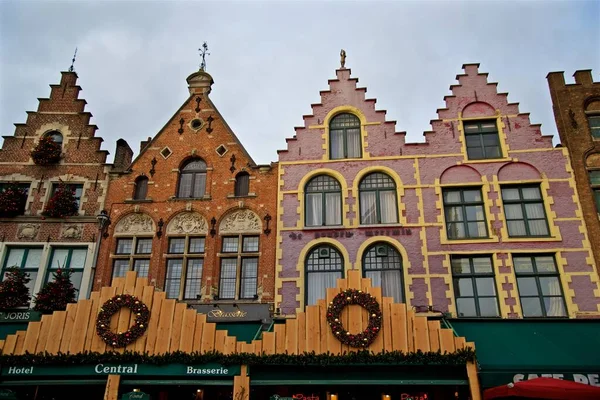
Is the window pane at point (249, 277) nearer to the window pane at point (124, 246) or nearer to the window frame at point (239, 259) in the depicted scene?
the window frame at point (239, 259)

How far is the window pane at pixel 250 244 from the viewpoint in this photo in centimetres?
1670

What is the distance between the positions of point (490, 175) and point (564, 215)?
2568mm

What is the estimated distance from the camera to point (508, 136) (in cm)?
1705

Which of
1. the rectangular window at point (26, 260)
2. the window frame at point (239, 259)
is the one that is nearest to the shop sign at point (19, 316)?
the rectangular window at point (26, 260)

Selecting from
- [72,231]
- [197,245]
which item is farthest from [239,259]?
[72,231]

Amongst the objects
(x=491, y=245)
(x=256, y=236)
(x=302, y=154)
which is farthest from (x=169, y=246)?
(x=491, y=245)

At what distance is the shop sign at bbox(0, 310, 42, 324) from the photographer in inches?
608

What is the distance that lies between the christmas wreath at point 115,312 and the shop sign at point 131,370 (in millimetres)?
663

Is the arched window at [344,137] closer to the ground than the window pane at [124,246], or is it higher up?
higher up

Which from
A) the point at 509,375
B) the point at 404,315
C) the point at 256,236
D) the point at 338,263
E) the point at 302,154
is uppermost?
the point at 302,154

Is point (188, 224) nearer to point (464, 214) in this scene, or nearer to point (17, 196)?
point (17, 196)

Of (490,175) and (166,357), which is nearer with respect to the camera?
(166,357)

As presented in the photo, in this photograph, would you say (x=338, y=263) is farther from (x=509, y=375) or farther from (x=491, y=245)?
(x=509, y=375)

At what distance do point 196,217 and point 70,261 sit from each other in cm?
456
